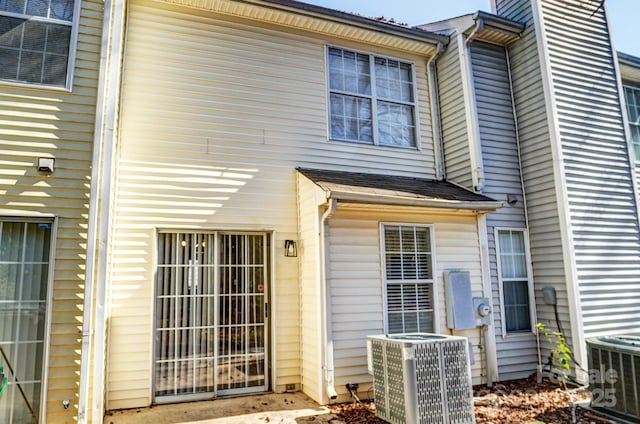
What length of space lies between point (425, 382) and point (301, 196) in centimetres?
298

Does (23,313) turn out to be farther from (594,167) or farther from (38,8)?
(594,167)

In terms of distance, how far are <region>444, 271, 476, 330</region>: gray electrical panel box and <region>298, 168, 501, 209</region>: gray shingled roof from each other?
1.09 metres

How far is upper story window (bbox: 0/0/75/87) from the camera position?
4559 mm

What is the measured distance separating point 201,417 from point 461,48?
686cm

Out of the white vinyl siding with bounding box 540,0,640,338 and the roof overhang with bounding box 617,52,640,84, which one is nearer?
the white vinyl siding with bounding box 540,0,640,338

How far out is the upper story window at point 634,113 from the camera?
26.9 ft

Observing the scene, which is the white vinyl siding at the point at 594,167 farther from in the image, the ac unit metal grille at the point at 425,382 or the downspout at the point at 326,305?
the downspout at the point at 326,305

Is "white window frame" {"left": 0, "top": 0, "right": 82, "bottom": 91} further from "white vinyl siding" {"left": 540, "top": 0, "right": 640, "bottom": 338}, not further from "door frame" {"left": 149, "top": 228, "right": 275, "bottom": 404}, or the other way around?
"white vinyl siding" {"left": 540, "top": 0, "right": 640, "bottom": 338}

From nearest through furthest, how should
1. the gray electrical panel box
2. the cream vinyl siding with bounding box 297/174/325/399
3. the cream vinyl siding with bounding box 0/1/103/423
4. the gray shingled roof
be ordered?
the cream vinyl siding with bounding box 0/1/103/423, the cream vinyl siding with bounding box 297/174/325/399, the gray shingled roof, the gray electrical panel box

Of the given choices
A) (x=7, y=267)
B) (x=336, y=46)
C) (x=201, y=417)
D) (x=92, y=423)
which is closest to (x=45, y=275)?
(x=7, y=267)

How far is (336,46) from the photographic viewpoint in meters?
6.85

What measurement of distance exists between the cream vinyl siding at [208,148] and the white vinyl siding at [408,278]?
1.35m

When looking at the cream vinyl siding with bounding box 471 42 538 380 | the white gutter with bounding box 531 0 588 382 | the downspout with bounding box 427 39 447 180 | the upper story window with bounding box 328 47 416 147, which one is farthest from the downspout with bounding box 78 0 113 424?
the white gutter with bounding box 531 0 588 382

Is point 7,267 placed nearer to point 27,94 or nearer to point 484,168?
point 27,94
